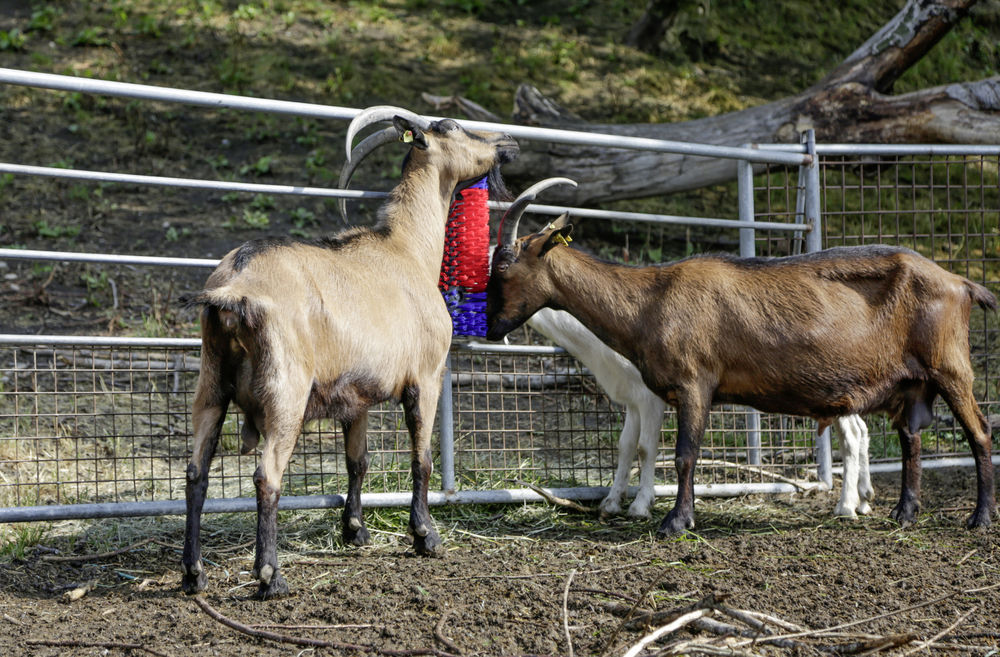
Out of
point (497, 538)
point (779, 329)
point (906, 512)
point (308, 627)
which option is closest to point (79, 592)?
point (308, 627)

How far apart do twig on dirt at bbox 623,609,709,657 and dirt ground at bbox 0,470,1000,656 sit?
92 millimetres

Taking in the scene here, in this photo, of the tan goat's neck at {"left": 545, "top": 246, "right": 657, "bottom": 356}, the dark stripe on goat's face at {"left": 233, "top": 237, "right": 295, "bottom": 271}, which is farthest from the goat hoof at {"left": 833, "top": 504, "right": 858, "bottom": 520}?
the dark stripe on goat's face at {"left": 233, "top": 237, "right": 295, "bottom": 271}

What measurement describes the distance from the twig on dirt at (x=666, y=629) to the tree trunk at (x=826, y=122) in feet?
17.9

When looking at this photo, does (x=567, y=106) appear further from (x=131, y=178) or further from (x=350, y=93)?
(x=131, y=178)

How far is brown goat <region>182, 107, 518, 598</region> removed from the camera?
167 inches

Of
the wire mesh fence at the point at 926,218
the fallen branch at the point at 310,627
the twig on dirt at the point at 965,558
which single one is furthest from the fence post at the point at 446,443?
the wire mesh fence at the point at 926,218

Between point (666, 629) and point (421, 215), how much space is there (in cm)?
262

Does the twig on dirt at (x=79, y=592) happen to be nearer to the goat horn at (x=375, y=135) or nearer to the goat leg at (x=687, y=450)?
the goat horn at (x=375, y=135)

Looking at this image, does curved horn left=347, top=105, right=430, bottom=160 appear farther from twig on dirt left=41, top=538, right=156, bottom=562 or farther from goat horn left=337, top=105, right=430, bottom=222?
twig on dirt left=41, top=538, right=156, bottom=562

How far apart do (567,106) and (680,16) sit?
250cm

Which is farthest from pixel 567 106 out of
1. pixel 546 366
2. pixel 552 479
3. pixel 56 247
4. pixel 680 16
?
pixel 552 479

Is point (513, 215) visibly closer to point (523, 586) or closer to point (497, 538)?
point (497, 538)

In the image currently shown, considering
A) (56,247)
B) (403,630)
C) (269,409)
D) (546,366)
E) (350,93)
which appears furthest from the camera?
(350,93)

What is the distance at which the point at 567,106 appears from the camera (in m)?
12.6
